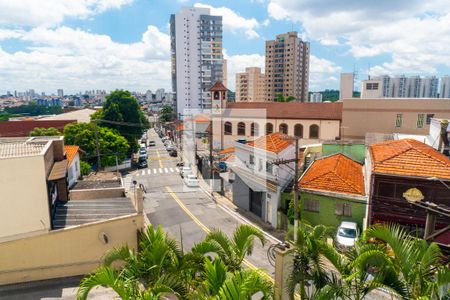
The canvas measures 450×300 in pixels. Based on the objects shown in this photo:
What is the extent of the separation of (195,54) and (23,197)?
99.9m

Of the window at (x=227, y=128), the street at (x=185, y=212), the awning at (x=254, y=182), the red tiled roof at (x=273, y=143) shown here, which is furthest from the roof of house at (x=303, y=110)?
the awning at (x=254, y=182)

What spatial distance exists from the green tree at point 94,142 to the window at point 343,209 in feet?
91.6

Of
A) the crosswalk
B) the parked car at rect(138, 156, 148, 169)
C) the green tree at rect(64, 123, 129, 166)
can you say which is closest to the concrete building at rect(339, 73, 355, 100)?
A: the crosswalk

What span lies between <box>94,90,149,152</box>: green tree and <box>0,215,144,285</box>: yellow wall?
32.0 m

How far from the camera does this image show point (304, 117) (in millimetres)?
46125

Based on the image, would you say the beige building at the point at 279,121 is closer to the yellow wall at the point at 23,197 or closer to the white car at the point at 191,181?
the white car at the point at 191,181

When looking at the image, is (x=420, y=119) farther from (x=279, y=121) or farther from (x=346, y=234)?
(x=346, y=234)

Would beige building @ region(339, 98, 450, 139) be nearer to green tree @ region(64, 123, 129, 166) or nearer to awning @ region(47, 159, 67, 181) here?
green tree @ region(64, 123, 129, 166)

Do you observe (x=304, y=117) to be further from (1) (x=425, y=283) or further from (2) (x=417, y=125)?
(1) (x=425, y=283)

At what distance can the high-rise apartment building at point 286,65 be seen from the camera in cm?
11206

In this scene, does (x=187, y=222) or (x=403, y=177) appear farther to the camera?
(x=187, y=222)

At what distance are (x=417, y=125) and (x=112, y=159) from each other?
130 ft

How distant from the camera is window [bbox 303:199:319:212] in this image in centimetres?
2226

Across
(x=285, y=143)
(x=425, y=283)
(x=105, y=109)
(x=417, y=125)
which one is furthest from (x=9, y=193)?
(x=417, y=125)
